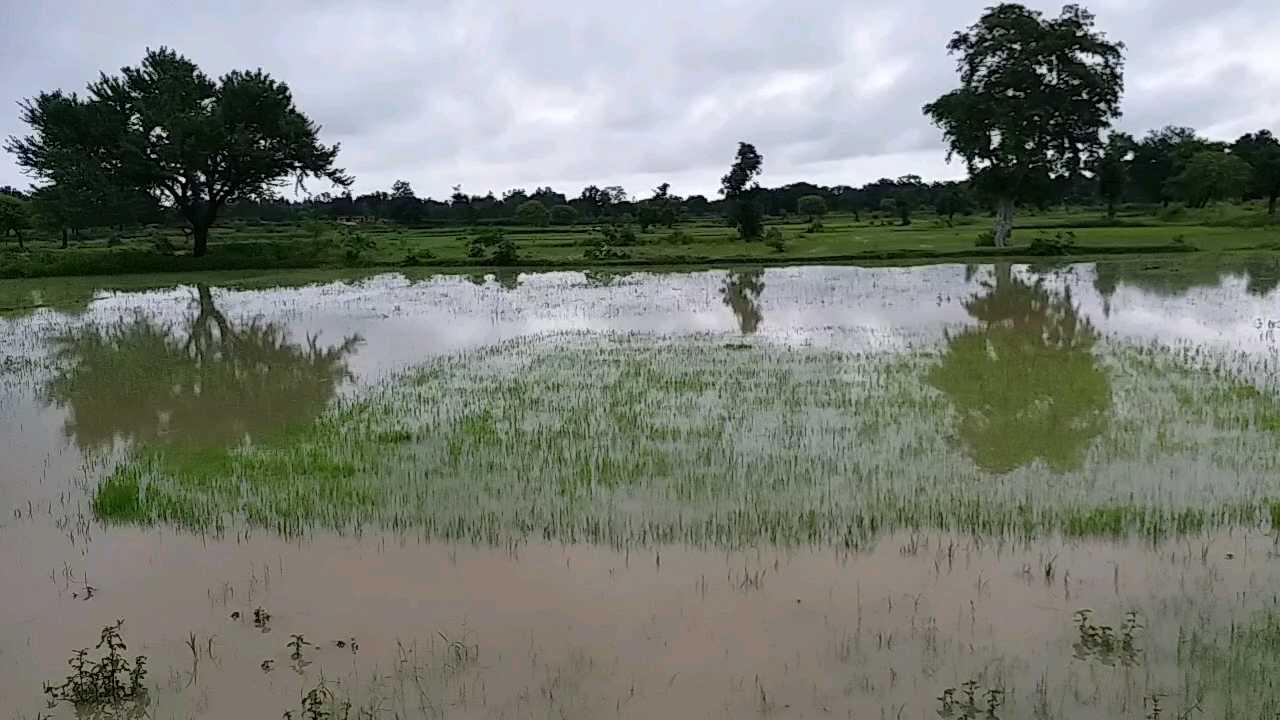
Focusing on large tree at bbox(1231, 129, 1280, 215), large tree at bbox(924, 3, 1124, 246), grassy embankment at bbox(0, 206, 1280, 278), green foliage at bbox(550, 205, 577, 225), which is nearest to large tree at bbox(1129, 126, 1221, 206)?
large tree at bbox(1231, 129, 1280, 215)

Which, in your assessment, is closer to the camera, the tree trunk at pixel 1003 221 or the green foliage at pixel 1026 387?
the green foliage at pixel 1026 387

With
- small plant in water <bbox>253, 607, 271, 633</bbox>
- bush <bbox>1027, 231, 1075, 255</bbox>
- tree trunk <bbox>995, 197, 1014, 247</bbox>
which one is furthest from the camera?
tree trunk <bbox>995, 197, 1014, 247</bbox>

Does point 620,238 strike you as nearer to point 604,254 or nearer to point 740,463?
point 604,254

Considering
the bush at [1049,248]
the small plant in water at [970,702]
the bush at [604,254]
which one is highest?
Answer: the bush at [604,254]

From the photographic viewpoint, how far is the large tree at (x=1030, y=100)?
110ft

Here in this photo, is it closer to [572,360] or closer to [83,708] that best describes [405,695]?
[83,708]

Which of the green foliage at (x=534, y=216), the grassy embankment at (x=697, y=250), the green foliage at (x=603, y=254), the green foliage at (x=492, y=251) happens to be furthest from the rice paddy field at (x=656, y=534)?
the green foliage at (x=534, y=216)

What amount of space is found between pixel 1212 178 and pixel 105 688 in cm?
5981

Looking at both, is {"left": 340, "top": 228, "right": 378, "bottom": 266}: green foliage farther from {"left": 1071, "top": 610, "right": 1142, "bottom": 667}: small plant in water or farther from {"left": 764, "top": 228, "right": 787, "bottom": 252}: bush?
{"left": 1071, "top": 610, "right": 1142, "bottom": 667}: small plant in water

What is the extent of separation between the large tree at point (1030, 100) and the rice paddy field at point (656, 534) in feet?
70.7

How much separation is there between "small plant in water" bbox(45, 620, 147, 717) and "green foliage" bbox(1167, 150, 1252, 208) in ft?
196

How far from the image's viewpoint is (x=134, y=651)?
478 centimetres

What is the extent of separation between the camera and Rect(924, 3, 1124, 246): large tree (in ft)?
110

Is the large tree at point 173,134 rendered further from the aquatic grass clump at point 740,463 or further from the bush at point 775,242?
the aquatic grass clump at point 740,463
